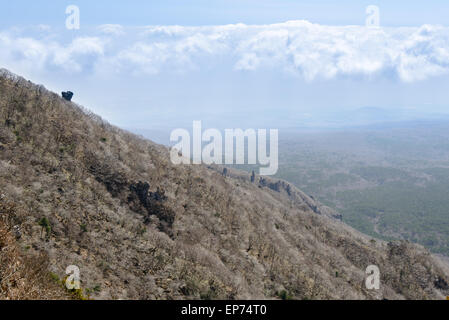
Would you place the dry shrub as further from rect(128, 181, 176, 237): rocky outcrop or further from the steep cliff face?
rect(128, 181, 176, 237): rocky outcrop

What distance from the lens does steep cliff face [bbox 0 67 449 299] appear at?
12.0 meters

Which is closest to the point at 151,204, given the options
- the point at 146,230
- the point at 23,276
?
the point at 146,230

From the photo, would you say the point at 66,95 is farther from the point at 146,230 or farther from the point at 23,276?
the point at 23,276

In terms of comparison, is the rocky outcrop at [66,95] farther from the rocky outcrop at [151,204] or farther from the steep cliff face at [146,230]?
the rocky outcrop at [151,204]

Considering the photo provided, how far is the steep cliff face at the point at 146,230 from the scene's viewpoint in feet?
39.4

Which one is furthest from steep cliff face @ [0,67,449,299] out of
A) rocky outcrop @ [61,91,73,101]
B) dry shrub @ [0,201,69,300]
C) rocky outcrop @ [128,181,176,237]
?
rocky outcrop @ [61,91,73,101]

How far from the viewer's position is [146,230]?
619 inches

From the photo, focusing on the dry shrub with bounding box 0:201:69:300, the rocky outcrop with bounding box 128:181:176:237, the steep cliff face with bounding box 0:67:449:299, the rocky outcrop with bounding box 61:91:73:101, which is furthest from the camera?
the rocky outcrop with bounding box 61:91:73:101

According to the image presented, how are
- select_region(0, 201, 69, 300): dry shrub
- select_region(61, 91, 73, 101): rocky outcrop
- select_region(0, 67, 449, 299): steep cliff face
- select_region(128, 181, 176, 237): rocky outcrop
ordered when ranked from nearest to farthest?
1. select_region(0, 201, 69, 300): dry shrub
2. select_region(0, 67, 449, 299): steep cliff face
3. select_region(128, 181, 176, 237): rocky outcrop
4. select_region(61, 91, 73, 101): rocky outcrop

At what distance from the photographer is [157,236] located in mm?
15312
